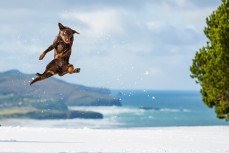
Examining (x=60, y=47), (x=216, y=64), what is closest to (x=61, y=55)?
(x=60, y=47)

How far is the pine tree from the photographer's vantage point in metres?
28.9

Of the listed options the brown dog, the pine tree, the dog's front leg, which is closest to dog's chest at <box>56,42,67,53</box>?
the brown dog

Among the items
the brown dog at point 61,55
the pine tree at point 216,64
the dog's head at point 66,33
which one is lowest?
the brown dog at point 61,55

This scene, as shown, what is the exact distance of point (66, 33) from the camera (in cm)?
869

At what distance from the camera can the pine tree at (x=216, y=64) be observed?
94.9ft

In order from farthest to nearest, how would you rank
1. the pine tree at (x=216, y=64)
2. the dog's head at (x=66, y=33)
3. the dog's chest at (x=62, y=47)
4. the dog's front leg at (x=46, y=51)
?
the pine tree at (x=216, y=64)
the dog's front leg at (x=46, y=51)
the dog's chest at (x=62, y=47)
the dog's head at (x=66, y=33)

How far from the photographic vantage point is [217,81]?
29.5m

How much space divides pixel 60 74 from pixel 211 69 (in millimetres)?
21411

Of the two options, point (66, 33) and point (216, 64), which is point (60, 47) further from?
point (216, 64)

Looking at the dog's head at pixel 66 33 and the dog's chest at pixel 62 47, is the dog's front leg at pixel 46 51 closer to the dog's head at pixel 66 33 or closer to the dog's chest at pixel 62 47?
the dog's chest at pixel 62 47

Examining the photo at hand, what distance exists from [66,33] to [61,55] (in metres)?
0.39

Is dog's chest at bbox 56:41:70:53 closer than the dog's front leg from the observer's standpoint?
Yes

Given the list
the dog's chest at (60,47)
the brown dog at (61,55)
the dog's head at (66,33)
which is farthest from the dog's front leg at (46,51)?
the dog's head at (66,33)

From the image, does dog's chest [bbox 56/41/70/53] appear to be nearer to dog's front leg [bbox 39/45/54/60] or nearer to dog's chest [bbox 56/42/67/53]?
dog's chest [bbox 56/42/67/53]
